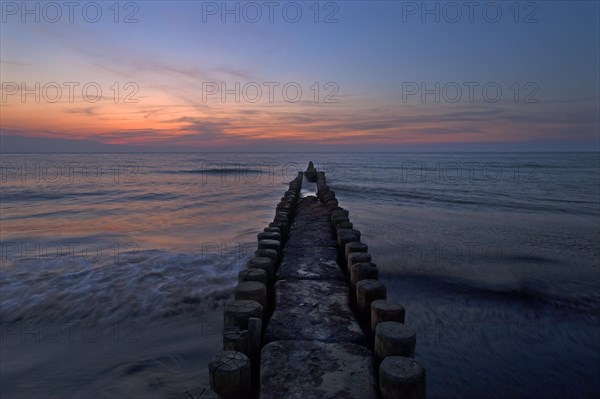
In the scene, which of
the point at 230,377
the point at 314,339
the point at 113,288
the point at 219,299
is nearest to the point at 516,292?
the point at 219,299

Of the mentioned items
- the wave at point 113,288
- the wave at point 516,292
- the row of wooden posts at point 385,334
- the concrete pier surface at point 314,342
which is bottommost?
the wave at point 516,292

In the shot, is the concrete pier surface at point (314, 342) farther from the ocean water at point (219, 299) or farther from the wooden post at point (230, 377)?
the ocean water at point (219, 299)

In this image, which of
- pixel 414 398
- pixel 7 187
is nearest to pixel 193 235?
pixel 414 398

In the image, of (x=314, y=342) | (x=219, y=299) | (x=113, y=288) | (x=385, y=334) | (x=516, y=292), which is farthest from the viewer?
(x=516, y=292)

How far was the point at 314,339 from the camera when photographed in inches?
134

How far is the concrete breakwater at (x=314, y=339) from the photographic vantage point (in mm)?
2557

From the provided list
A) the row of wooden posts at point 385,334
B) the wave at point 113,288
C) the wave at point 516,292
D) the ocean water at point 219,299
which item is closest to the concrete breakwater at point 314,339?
the row of wooden posts at point 385,334

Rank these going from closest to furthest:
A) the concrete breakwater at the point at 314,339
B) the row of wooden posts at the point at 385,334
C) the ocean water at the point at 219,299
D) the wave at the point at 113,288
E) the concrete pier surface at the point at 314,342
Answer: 1. the row of wooden posts at the point at 385,334
2. the concrete breakwater at the point at 314,339
3. the concrete pier surface at the point at 314,342
4. the ocean water at the point at 219,299
5. the wave at the point at 113,288

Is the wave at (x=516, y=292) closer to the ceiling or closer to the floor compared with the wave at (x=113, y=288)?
closer to the floor

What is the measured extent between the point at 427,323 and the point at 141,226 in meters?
10.8

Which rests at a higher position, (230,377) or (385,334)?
(385,334)

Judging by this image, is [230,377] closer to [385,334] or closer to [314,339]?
[314,339]

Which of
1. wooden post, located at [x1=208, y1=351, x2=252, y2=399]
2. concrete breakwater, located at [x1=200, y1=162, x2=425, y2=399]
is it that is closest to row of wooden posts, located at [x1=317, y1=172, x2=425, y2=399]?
concrete breakwater, located at [x1=200, y1=162, x2=425, y2=399]

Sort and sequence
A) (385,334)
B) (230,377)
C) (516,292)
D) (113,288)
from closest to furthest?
1. (230,377)
2. (385,334)
3. (113,288)
4. (516,292)
